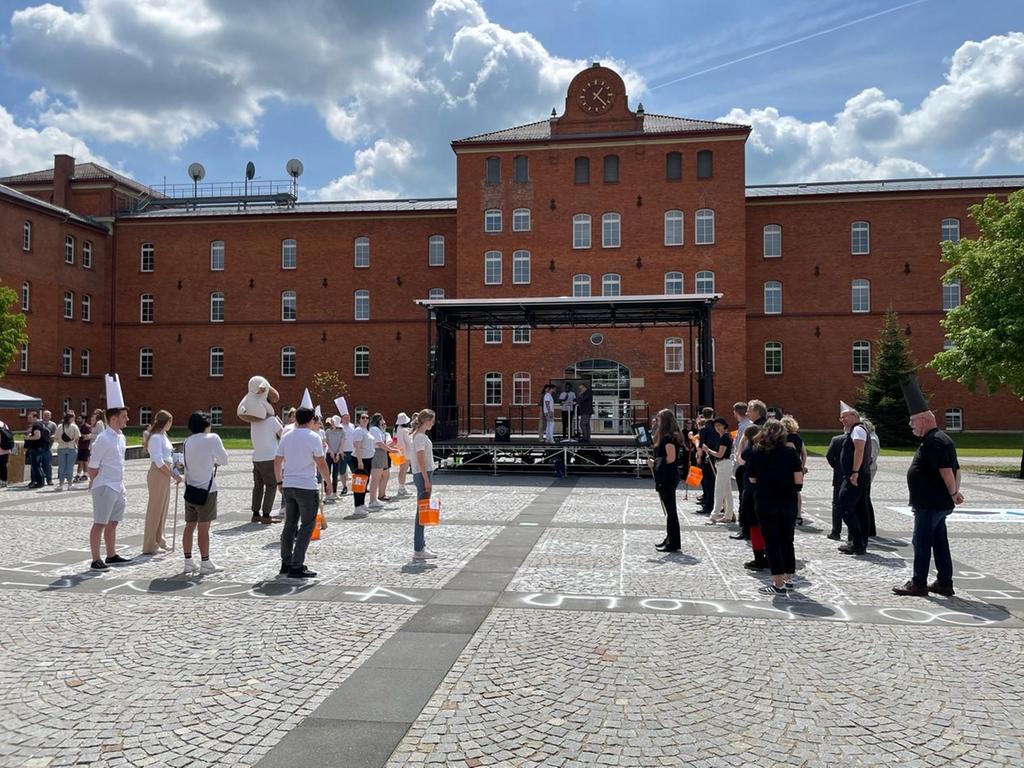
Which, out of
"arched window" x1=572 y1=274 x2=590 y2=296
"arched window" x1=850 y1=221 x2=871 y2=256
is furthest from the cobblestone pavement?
"arched window" x1=850 y1=221 x2=871 y2=256

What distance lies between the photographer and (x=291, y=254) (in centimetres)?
4753

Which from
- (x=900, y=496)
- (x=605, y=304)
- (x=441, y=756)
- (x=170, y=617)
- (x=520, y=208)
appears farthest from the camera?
(x=520, y=208)

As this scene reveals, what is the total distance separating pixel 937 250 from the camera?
140ft

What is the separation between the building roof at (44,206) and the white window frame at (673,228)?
34.1m

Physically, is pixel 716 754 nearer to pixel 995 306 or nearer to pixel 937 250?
pixel 995 306

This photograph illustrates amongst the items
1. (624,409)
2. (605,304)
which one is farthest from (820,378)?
(605,304)

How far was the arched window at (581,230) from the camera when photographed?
41062mm

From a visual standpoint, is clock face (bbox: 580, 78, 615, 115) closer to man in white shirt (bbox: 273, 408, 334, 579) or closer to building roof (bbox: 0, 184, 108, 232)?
building roof (bbox: 0, 184, 108, 232)

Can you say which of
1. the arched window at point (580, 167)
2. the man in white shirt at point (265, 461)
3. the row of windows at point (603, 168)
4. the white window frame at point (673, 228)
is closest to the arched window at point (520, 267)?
the row of windows at point (603, 168)

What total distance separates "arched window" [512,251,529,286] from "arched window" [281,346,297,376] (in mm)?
15159

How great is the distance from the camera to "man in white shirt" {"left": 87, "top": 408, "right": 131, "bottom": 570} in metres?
8.31

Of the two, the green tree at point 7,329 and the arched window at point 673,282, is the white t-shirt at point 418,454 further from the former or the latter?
the arched window at point 673,282

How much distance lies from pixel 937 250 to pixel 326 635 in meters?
45.3

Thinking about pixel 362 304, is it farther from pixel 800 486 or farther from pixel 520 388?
pixel 800 486
